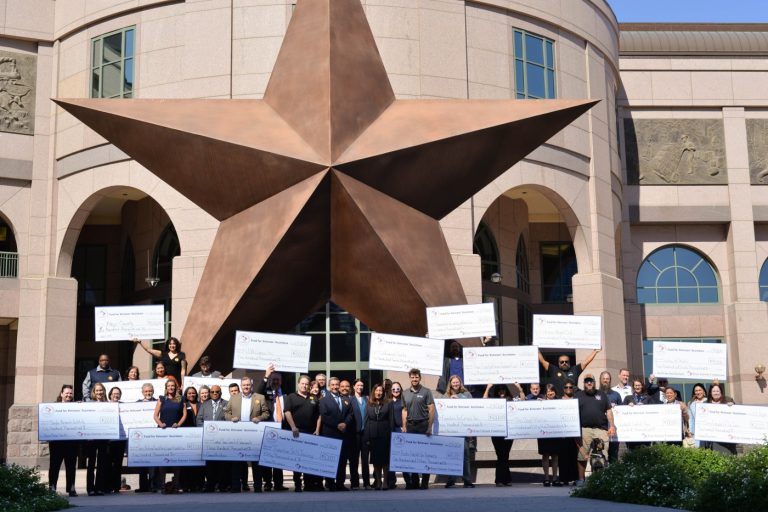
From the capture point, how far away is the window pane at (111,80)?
28.6 m

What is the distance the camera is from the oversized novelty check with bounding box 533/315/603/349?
49.4 ft

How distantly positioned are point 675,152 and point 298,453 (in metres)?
27.2

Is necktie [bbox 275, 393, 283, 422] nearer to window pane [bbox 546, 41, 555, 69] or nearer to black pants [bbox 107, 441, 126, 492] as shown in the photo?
black pants [bbox 107, 441, 126, 492]

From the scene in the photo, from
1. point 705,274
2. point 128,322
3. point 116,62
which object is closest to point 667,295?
point 705,274

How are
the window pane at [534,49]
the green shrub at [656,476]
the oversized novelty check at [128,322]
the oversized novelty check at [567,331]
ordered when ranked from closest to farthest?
the green shrub at [656,476], the oversized novelty check at [567,331], the oversized novelty check at [128,322], the window pane at [534,49]

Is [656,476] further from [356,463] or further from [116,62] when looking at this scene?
[116,62]

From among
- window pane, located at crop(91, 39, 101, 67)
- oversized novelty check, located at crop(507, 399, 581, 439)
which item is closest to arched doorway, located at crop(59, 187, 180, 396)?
window pane, located at crop(91, 39, 101, 67)

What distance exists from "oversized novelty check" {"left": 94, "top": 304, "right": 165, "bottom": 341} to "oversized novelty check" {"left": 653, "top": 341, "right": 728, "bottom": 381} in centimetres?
798

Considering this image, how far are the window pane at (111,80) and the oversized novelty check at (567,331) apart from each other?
18003 mm

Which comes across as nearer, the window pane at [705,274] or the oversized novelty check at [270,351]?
the oversized novelty check at [270,351]

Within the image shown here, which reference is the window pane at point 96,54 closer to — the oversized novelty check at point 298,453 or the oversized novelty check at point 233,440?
the oversized novelty check at point 233,440

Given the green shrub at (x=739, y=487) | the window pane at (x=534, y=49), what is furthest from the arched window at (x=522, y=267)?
the green shrub at (x=739, y=487)

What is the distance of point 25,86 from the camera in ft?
99.2

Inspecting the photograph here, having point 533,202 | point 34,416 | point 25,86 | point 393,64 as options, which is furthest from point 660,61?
point 34,416
